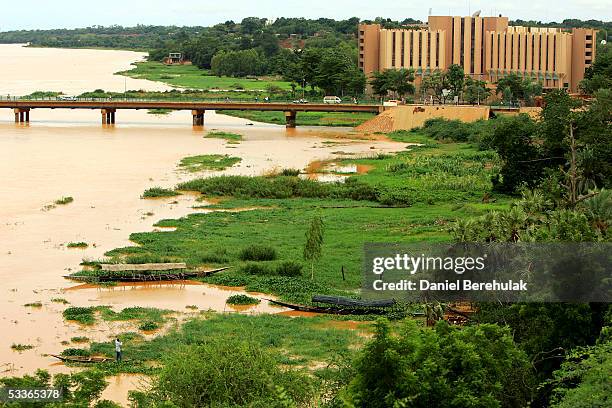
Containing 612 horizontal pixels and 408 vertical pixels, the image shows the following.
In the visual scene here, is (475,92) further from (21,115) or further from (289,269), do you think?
(289,269)

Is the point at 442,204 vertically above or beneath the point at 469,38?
beneath

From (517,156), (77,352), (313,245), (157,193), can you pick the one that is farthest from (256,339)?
(157,193)

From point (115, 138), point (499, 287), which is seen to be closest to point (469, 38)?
point (115, 138)

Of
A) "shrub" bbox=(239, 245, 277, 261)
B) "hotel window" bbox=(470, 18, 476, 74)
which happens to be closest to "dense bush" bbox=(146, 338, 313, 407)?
"shrub" bbox=(239, 245, 277, 261)

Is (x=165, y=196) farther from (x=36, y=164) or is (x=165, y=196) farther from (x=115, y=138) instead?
(x=115, y=138)

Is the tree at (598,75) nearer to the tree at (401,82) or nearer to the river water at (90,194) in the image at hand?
the tree at (401,82)
